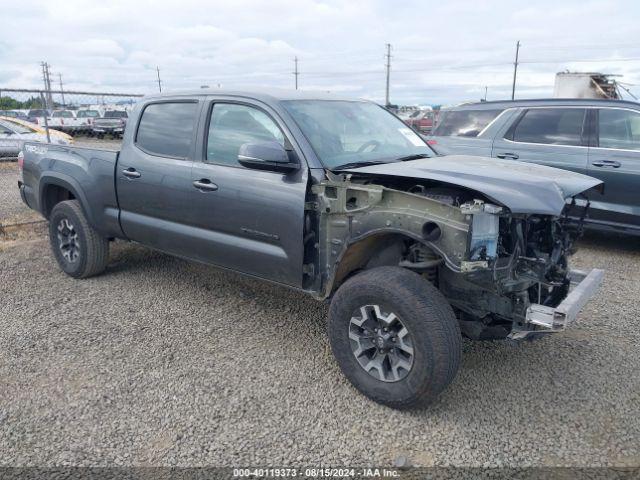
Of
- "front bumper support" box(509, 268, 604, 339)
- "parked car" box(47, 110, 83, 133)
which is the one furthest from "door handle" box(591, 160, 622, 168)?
"parked car" box(47, 110, 83, 133)

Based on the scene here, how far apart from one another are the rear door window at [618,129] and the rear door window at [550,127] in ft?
0.67

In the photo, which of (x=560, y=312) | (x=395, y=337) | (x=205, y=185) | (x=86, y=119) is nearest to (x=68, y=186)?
(x=205, y=185)

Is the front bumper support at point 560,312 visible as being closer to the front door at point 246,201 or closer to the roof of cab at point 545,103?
the front door at point 246,201

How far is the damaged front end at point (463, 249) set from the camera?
287cm

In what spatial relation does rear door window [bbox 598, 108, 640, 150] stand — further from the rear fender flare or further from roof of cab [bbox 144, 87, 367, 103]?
the rear fender flare

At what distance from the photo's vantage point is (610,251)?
6.39m

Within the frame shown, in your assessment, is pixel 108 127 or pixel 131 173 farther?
pixel 108 127

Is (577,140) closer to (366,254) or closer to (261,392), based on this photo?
(366,254)

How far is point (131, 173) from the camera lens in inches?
180

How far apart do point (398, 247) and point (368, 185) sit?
47cm

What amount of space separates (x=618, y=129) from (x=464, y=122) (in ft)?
6.07

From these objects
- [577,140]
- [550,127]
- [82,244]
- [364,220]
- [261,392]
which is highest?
[550,127]

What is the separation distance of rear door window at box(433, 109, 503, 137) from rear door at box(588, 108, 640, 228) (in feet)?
4.17

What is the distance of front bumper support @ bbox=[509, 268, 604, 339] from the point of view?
2828 mm
